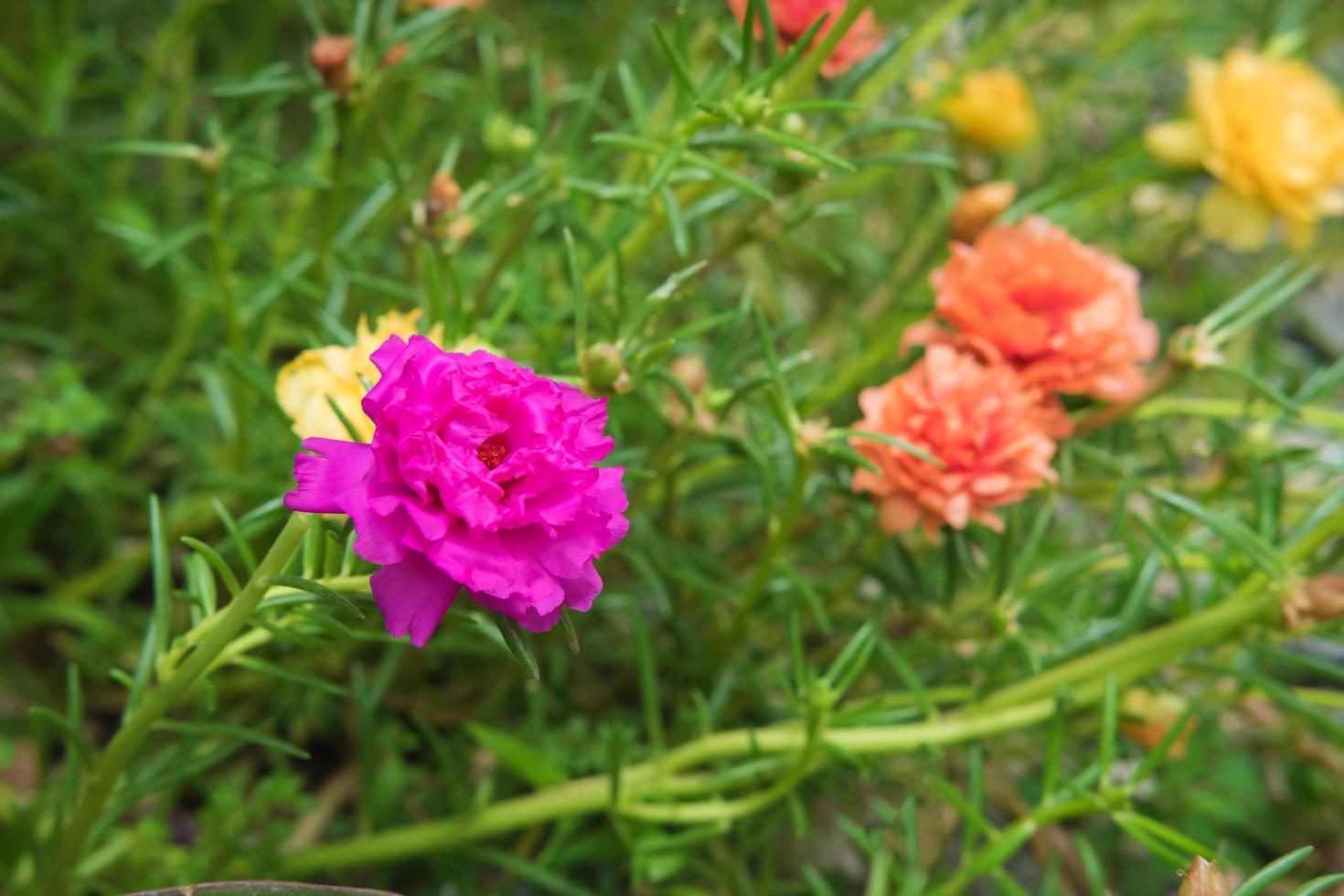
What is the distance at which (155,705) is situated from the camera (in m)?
0.71

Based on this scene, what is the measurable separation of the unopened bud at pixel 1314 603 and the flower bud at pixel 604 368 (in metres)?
0.52

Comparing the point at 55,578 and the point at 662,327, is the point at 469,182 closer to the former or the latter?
the point at 662,327

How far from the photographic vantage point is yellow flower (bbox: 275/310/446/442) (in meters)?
0.68

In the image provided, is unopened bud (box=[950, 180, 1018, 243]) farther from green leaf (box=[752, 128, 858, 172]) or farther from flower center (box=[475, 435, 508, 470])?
flower center (box=[475, 435, 508, 470])

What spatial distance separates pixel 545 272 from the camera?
120 centimetres

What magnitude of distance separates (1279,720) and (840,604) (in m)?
0.60

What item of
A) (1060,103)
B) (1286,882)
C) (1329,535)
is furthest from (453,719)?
(1060,103)

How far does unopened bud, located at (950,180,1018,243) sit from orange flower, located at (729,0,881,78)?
6.4 inches

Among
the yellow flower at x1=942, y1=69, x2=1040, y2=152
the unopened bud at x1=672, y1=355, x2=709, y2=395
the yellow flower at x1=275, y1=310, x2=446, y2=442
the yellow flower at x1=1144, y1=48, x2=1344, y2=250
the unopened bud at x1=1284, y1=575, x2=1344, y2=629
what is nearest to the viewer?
the yellow flower at x1=275, y1=310, x2=446, y2=442

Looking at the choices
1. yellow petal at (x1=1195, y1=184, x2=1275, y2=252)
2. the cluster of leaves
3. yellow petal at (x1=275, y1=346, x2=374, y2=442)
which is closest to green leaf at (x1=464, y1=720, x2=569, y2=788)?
the cluster of leaves

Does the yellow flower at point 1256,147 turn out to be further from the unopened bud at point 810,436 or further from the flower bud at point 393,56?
the flower bud at point 393,56

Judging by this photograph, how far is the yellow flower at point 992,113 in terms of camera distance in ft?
4.55

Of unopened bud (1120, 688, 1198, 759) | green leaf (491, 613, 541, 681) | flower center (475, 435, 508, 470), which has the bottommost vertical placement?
unopened bud (1120, 688, 1198, 759)

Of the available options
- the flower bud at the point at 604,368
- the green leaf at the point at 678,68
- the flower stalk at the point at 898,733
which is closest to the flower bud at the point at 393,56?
the green leaf at the point at 678,68
